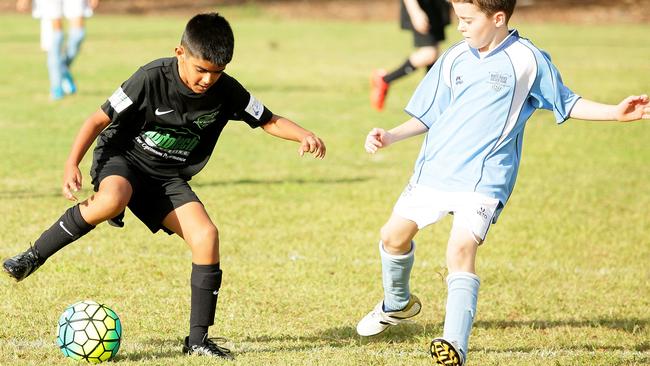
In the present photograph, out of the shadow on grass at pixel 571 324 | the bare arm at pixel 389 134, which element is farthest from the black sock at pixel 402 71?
the bare arm at pixel 389 134

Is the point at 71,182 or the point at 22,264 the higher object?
the point at 71,182

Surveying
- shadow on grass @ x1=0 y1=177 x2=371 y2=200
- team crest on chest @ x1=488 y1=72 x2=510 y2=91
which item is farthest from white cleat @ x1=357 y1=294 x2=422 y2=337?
shadow on grass @ x1=0 y1=177 x2=371 y2=200

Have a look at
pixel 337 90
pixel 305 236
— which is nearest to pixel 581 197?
pixel 305 236

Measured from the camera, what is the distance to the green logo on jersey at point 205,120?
4.86 meters

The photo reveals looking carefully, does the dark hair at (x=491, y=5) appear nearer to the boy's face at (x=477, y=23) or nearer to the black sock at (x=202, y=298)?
the boy's face at (x=477, y=23)

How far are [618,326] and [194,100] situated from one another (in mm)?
2618

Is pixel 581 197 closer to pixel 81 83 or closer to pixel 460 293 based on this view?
pixel 460 293

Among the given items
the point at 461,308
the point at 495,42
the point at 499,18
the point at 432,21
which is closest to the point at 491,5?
the point at 499,18

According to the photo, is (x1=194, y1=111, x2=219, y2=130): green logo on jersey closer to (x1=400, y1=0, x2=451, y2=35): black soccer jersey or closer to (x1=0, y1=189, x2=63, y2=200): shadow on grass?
(x1=0, y1=189, x2=63, y2=200): shadow on grass

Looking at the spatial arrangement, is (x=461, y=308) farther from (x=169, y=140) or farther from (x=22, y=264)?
(x=22, y=264)

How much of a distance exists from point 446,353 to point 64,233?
1.89 m

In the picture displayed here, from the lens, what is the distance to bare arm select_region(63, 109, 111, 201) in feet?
15.4

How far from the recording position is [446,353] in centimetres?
414

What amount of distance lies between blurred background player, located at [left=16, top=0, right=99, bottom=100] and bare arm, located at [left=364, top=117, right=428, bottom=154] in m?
9.81
